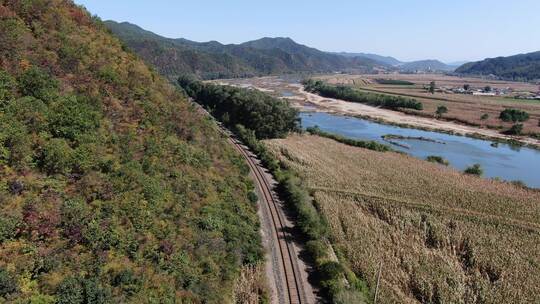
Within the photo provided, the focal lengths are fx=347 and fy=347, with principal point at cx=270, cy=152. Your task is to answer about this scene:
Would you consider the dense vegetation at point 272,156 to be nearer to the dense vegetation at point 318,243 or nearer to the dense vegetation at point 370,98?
the dense vegetation at point 318,243

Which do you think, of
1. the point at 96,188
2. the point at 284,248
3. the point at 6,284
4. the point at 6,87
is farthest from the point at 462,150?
the point at 6,284

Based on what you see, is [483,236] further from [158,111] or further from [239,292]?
[158,111]

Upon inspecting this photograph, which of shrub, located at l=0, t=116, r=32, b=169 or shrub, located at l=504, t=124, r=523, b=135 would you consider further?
shrub, located at l=504, t=124, r=523, b=135

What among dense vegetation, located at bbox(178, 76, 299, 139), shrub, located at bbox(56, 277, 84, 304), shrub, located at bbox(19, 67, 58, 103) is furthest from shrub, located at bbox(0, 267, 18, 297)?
dense vegetation, located at bbox(178, 76, 299, 139)

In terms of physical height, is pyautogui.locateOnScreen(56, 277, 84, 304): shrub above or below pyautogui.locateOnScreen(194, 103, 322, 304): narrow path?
above

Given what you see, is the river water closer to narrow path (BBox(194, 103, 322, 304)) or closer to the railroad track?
the railroad track

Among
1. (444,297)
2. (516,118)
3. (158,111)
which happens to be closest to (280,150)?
(158,111)

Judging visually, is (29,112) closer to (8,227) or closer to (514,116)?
(8,227)

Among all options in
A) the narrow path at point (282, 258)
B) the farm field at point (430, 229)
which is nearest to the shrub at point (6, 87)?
the narrow path at point (282, 258)
